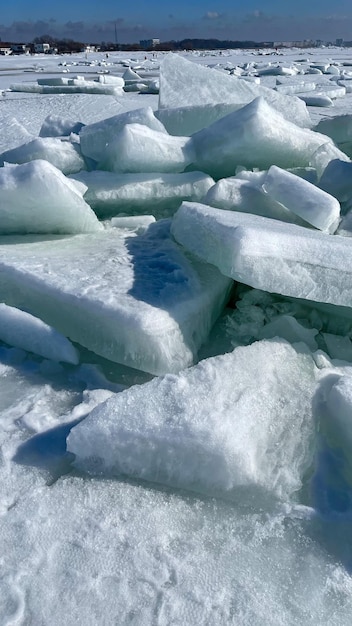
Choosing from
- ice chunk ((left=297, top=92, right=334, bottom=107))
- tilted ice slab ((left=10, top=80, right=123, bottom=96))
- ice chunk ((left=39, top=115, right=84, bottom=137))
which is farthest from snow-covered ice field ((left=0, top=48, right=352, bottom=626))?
tilted ice slab ((left=10, top=80, right=123, bottom=96))

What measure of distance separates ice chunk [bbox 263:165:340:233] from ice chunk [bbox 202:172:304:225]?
8 centimetres

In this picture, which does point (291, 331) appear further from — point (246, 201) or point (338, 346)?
point (246, 201)

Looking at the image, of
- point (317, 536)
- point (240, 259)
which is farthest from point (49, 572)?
point (240, 259)

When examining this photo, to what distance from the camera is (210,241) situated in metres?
1.71

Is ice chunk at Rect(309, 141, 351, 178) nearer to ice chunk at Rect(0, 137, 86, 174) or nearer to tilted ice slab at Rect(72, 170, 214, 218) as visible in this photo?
tilted ice slab at Rect(72, 170, 214, 218)

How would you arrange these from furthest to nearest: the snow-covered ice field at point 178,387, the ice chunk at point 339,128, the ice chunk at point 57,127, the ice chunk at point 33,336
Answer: the ice chunk at point 57,127 → the ice chunk at point 339,128 → the ice chunk at point 33,336 → the snow-covered ice field at point 178,387

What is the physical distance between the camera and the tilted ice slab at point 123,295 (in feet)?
5.00

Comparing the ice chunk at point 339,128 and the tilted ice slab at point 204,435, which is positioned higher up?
the ice chunk at point 339,128

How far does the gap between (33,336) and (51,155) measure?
4.52ft

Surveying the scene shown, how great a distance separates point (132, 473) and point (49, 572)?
27 centimetres

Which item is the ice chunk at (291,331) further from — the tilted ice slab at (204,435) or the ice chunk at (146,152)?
the ice chunk at (146,152)

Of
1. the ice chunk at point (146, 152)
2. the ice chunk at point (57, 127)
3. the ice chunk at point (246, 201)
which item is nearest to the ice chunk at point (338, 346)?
the ice chunk at point (246, 201)

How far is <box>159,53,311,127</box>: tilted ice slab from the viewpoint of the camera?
3.73 meters

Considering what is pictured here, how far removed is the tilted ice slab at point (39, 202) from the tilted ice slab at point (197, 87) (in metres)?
1.84
